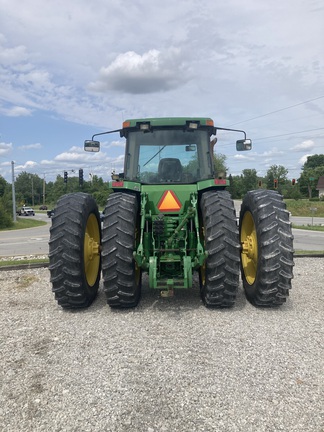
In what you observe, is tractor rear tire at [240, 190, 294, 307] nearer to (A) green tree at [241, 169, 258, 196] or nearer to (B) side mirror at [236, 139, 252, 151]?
(B) side mirror at [236, 139, 252, 151]

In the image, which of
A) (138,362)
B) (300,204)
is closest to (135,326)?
(138,362)

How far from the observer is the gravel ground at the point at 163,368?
8.43ft

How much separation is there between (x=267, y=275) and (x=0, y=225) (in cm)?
3217

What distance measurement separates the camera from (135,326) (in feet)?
14.2

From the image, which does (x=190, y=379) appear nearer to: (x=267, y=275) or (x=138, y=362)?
(x=138, y=362)

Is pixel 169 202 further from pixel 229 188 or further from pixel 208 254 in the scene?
A: pixel 229 188

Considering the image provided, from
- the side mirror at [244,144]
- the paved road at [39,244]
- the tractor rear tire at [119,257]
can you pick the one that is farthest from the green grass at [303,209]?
the tractor rear tire at [119,257]

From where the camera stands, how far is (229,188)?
5706 cm

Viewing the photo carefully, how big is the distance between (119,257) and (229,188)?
53711 millimetres

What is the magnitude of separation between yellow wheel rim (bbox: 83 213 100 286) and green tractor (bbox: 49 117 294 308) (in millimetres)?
15

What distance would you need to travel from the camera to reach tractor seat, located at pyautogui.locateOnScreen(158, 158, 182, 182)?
A: 587cm

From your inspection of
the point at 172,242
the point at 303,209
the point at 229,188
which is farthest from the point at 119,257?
the point at 229,188

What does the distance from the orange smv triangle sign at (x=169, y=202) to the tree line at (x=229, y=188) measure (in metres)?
28.3

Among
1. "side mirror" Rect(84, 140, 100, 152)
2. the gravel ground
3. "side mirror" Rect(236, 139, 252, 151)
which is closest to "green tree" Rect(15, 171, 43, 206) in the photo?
"side mirror" Rect(84, 140, 100, 152)
